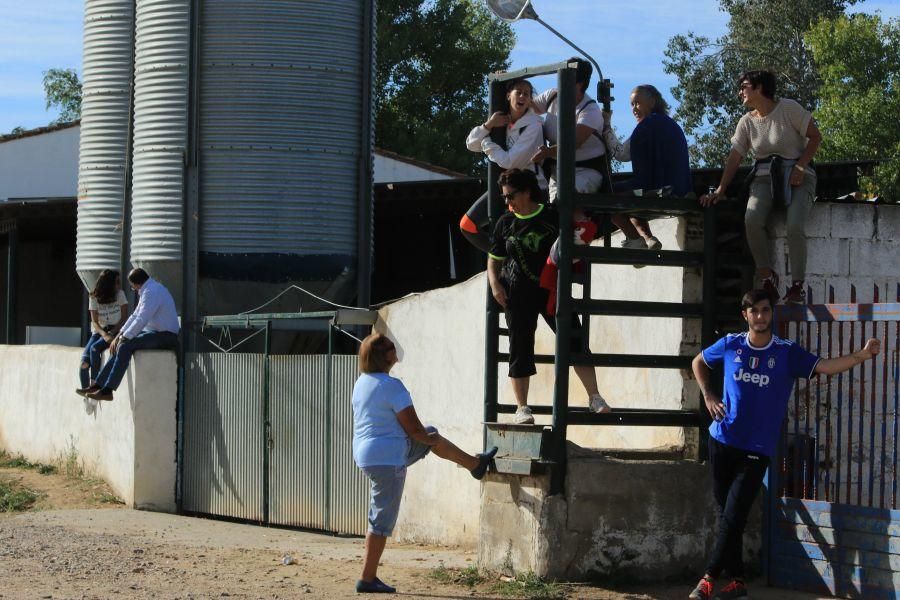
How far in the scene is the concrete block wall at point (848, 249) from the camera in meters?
8.55

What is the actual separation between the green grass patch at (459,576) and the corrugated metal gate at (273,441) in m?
2.94

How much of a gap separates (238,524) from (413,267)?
10.5m

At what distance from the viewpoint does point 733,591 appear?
25.3ft

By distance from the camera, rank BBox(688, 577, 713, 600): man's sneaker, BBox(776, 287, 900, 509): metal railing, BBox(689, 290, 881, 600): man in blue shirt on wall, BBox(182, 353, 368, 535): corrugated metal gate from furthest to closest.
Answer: BBox(182, 353, 368, 535): corrugated metal gate
BBox(776, 287, 900, 509): metal railing
BBox(688, 577, 713, 600): man's sneaker
BBox(689, 290, 881, 600): man in blue shirt on wall

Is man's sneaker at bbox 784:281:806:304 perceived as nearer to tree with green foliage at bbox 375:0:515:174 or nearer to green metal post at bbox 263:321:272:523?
green metal post at bbox 263:321:272:523

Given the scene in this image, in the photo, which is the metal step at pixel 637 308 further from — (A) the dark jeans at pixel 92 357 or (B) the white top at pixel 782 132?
(A) the dark jeans at pixel 92 357

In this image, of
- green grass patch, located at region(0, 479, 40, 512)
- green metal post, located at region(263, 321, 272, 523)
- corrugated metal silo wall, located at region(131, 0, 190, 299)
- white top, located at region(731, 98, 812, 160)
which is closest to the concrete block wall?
white top, located at region(731, 98, 812, 160)

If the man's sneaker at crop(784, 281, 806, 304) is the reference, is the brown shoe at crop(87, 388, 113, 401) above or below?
below

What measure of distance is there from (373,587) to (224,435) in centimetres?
633

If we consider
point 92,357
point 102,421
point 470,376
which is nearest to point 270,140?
point 92,357

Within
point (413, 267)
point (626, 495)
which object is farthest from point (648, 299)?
point (413, 267)

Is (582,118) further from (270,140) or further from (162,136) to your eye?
(162,136)

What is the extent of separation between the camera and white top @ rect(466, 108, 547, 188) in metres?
8.95

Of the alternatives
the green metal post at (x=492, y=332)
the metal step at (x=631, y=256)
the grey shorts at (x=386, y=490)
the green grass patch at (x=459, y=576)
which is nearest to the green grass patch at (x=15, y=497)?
the green grass patch at (x=459, y=576)
